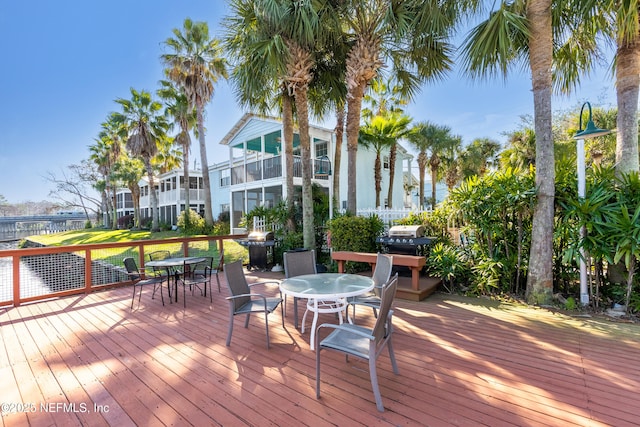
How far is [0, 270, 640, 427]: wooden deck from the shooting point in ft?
7.22

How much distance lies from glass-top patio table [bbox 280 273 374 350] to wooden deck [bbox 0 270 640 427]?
520 mm

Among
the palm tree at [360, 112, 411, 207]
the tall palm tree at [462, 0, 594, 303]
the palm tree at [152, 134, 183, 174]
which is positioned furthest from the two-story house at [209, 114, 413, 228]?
the palm tree at [152, 134, 183, 174]

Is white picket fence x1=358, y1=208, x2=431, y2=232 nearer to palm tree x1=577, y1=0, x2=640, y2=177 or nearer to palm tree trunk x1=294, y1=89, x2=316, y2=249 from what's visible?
palm tree trunk x1=294, y1=89, x2=316, y2=249

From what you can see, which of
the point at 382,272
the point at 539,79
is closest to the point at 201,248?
the point at 382,272

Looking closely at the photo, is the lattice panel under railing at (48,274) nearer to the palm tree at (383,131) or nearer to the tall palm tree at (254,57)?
the tall palm tree at (254,57)

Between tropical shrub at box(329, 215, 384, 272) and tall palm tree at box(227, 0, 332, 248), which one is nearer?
tall palm tree at box(227, 0, 332, 248)

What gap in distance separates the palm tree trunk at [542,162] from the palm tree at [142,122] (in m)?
21.1

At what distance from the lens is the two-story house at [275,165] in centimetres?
1377

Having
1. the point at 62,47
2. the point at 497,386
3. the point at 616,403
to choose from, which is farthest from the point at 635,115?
the point at 62,47

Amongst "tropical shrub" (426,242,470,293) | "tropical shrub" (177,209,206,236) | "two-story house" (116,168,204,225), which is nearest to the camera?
"tropical shrub" (426,242,470,293)

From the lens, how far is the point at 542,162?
465 cm

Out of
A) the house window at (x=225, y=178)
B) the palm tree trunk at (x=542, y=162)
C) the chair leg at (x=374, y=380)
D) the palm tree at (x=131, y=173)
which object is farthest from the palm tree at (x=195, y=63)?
the chair leg at (x=374, y=380)

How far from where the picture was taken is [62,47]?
21.1 metres

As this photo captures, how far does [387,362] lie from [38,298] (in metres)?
A: 6.84
